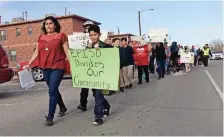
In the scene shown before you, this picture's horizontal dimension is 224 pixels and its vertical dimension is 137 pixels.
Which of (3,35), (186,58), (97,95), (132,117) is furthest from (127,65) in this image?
(3,35)

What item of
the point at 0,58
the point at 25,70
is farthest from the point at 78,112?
the point at 0,58

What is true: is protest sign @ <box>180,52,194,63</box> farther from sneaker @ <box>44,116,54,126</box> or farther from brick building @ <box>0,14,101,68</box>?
brick building @ <box>0,14,101,68</box>

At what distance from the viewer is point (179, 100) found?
804cm

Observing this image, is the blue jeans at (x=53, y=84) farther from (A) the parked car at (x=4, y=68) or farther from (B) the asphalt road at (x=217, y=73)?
(B) the asphalt road at (x=217, y=73)

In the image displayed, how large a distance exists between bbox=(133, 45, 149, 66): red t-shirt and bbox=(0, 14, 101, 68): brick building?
2676cm

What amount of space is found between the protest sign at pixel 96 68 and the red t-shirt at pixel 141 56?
7404 millimetres

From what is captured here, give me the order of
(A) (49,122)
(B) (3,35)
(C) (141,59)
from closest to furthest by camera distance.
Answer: (A) (49,122), (C) (141,59), (B) (3,35)

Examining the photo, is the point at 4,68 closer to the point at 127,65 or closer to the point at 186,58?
the point at 127,65

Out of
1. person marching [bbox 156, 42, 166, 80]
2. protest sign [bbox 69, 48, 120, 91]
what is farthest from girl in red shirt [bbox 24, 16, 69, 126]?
person marching [bbox 156, 42, 166, 80]

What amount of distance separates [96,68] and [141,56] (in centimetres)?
758

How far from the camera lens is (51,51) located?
18.3 feet

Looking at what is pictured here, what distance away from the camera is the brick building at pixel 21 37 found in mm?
40703

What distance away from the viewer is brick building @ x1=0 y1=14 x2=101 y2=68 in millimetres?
40703

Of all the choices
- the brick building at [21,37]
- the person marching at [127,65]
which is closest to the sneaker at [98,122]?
the person marching at [127,65]
